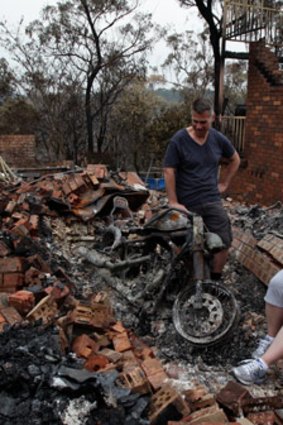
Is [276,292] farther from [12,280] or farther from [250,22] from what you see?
[250,22]

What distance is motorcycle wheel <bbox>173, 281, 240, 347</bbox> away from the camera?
12.3 ft

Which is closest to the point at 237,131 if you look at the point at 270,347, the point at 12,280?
the point at 12,280

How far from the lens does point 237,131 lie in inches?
471

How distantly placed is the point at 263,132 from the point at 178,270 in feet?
23.3

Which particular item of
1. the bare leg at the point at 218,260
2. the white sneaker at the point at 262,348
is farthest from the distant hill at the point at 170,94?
the white sneaker at the point at 262,348

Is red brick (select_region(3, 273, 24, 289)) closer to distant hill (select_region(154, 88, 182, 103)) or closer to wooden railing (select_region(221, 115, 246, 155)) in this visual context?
wooden railing (select_region(221, 115, 246, 155))

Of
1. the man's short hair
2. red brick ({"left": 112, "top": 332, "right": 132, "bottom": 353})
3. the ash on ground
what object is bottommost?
the ash on ground

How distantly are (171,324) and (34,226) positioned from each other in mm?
2800

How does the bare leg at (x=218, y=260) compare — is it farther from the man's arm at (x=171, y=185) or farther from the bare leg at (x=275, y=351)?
the bare leg at (x=275, y=351)

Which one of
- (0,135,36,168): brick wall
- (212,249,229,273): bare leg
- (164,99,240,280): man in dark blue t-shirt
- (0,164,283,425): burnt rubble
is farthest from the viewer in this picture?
(0,135,36,168): brick wall

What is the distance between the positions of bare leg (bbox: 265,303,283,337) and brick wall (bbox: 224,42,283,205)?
7171 millimetres

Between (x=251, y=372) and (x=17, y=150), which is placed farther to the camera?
(x=17, y=150)

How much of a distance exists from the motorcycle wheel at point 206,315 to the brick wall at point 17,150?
13749mm

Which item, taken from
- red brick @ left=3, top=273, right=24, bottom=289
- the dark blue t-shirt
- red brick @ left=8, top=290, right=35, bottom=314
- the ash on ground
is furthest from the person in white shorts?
red brick @ left=3, top=273, right=24, bottom=289
